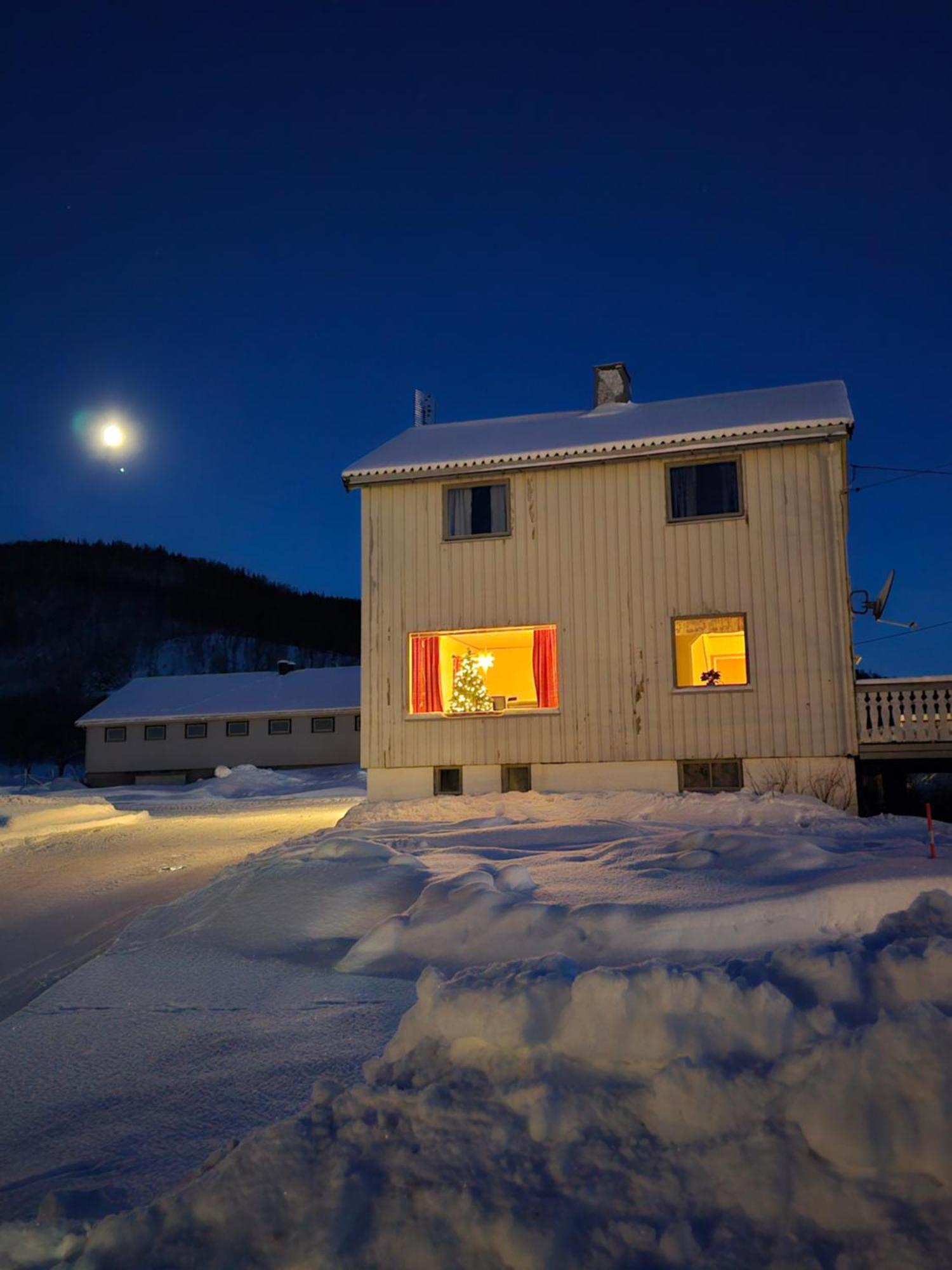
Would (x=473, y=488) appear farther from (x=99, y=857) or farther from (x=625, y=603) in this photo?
(x=99, y=857)

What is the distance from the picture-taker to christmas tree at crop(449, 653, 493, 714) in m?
17.3

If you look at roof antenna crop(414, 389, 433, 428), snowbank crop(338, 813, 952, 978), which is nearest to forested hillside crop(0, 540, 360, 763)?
roof antenna crop(414, 389, 433, 428)

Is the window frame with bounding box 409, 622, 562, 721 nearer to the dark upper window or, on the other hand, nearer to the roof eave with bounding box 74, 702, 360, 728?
the dark upper window

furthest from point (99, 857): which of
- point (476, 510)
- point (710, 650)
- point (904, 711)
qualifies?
point (710, 650)

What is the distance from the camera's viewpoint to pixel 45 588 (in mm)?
119375

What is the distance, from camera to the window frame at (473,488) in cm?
1650

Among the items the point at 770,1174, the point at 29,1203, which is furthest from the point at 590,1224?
the point at 29,1203

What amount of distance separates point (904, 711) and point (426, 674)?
770 centimetres

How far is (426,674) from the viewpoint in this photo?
16.7 m

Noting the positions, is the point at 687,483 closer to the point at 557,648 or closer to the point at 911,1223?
the point at 557,648

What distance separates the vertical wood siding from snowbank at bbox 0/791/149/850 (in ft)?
15.9

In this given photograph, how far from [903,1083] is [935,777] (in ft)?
86.2

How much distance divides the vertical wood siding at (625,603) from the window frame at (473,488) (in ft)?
0.28

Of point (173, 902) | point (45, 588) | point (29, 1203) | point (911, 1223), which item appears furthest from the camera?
point (45, 588)
